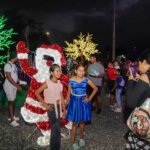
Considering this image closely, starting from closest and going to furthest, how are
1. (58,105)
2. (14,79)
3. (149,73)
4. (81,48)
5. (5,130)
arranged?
(149,73), (58,105), (5,130), (14,79), (81,48)

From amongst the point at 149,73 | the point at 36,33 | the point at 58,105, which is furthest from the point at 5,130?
the point at 36,33

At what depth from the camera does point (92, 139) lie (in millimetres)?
7918

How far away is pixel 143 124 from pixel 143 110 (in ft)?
0.46

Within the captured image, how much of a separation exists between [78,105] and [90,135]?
1.28 m

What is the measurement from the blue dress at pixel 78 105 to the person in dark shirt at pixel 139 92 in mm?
3076

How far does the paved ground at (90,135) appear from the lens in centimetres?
730

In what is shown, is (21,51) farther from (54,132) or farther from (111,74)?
(111,74)

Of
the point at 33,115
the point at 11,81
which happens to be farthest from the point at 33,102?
the point at 11,81

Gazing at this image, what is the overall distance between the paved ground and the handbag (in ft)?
11.9

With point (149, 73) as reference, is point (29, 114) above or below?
below

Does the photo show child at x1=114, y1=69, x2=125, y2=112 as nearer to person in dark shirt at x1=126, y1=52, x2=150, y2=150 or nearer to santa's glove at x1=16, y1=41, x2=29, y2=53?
santa's glove at x1=16, y1=41, x2=29, y2=53

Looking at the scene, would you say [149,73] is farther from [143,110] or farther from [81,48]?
[81,48]

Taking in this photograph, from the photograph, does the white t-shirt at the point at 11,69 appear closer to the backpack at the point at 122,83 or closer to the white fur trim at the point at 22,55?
the white fur trim at the point at 22,55

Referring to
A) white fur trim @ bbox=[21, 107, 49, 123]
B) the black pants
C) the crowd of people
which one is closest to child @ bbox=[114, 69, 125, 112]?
the crowd of people
